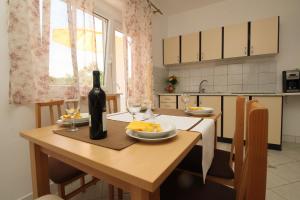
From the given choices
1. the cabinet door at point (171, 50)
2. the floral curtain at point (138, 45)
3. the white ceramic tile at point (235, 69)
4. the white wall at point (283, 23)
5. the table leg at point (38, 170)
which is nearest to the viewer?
the table leg at point (38, 170)

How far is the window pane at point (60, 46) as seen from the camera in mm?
Result: 1590

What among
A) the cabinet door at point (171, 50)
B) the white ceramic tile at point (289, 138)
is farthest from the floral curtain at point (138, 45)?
the white ceramic tile at point (289, 138)

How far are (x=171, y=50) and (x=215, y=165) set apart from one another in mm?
2791

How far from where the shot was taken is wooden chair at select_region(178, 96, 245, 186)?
0.99 metres

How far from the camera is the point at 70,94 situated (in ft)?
5.38

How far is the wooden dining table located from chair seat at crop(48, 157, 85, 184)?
316 millimetres

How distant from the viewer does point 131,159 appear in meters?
0.54

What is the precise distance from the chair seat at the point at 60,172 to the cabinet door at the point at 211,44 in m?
2.81

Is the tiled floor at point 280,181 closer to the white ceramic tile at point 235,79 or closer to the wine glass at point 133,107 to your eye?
the wine glass at point 133,107

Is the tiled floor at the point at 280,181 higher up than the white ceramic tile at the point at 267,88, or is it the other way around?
the white ceramic tile at the point at 267,88

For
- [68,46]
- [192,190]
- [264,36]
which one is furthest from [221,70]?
[192,190]

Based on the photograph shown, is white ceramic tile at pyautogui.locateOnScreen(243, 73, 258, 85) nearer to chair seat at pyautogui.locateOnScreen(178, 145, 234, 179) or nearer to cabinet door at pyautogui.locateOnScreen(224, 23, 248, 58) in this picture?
cabinet door at pyautogui.locateOnScreen(224, 23, 248, 58)

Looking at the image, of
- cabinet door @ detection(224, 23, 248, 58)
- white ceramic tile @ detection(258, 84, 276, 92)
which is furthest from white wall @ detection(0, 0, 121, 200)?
white ceramic tile @ detection(258, 84, 276, 92)

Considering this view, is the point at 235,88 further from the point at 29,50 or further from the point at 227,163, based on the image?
the point at 29,50
